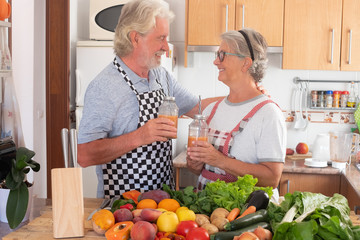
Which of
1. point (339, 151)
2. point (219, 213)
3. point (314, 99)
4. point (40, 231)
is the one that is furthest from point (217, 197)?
point (314, 99)

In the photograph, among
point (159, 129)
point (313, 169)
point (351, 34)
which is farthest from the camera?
Answer: point (351, 34)

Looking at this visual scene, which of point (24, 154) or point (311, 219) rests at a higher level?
point (24, 154)

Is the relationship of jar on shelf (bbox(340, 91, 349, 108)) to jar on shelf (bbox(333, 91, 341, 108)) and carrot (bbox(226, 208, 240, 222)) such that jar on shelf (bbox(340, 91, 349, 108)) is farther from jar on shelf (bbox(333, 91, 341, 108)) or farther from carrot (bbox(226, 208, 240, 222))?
carrot (bbox(226, 208, 240, 222))

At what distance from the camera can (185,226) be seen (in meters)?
1.35

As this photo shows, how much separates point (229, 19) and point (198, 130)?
1.90m

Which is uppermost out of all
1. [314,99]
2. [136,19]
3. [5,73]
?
[136,19]

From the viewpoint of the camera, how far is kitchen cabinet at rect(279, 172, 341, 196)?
3.23 m

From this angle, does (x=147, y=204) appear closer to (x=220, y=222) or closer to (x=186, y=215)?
(x=186, y=215)

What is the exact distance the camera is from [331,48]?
348cm

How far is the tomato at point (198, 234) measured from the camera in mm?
1283

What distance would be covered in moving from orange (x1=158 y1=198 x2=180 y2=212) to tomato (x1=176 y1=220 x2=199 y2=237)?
0.41 ft

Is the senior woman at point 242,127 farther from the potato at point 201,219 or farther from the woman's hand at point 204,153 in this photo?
the potato at point 201,219

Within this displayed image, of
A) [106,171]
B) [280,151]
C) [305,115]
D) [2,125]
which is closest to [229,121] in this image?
[280,151]

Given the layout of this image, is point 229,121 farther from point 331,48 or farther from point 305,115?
point 305,115
